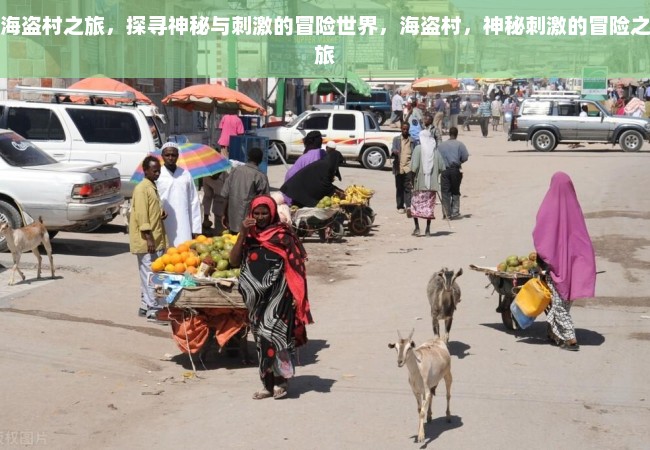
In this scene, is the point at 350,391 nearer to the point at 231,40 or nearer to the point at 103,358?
the point at 103,358

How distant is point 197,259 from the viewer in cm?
1002

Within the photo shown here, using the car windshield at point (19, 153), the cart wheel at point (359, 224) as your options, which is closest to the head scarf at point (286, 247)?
the car windshield at point (19, 153)

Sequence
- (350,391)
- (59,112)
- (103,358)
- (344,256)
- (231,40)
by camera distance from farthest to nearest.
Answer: (231,40), (59,112), (344,256), (103,358), (350,391)

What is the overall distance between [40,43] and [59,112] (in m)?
10.5

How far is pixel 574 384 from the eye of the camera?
9398 millimetres

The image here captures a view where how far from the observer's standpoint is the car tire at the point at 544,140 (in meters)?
41.6

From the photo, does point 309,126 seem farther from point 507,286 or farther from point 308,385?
point 308,385

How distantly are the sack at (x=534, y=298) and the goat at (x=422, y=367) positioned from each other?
3.04 m

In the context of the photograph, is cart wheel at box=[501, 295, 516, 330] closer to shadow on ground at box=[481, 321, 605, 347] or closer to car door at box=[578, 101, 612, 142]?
shadow on ground at box=[481, 321, 605, 347]

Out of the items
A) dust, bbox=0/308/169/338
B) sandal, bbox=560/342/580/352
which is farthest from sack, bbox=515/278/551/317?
dust, bbox=0/308/169/338

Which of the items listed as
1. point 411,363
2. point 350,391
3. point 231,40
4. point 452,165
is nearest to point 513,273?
point 350,391

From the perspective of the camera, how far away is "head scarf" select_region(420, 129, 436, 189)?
1872cm

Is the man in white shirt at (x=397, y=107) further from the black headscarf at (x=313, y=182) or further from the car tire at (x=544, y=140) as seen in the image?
the black headscarf at (x=313, y=182)

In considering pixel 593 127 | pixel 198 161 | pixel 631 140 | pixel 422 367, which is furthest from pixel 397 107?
pixel 422 367
